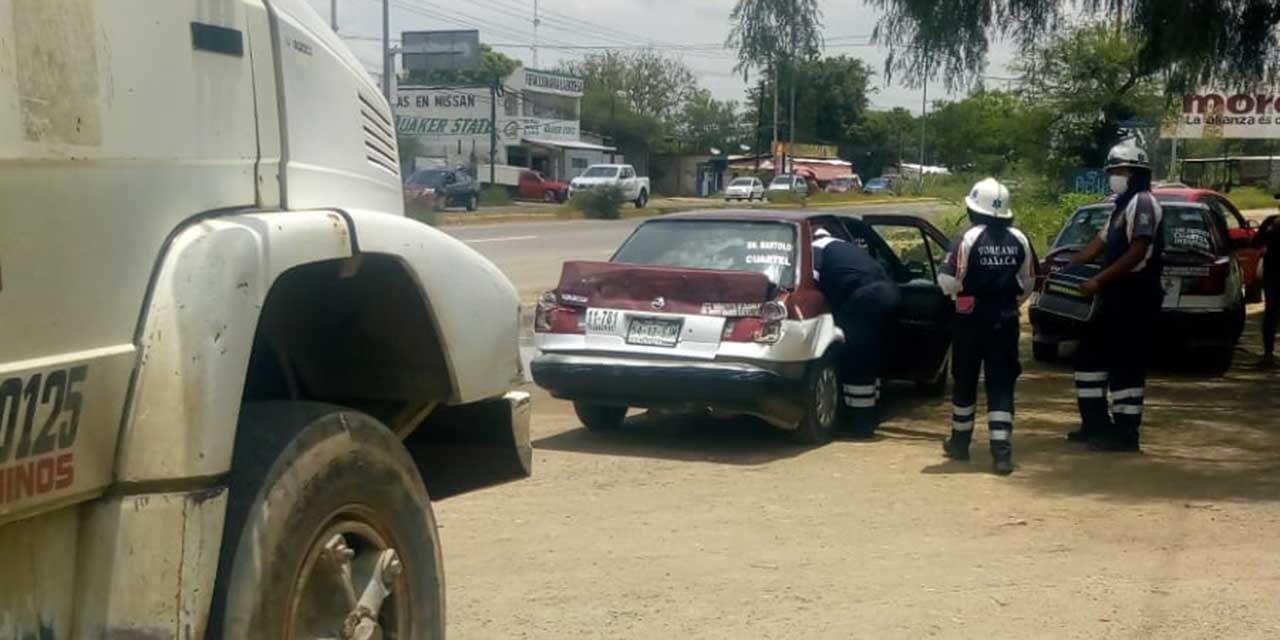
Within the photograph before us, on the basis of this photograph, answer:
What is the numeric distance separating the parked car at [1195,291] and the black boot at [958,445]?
11.9 ft

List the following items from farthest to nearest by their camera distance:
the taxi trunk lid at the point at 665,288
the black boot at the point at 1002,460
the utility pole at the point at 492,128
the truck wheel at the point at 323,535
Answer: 1. the utility pole at the point at 492,128
2. the taxi trunk lid at the point at 665,288
3. the black boot at the point at 1002,460
4. the truck wheel at the point at 323,535

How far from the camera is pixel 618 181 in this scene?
53.8 metres

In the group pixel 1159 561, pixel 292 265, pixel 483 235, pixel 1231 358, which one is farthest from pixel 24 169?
pixel 483 235

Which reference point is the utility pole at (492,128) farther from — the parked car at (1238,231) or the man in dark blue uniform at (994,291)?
the man in dark blue uniform at (994,291)

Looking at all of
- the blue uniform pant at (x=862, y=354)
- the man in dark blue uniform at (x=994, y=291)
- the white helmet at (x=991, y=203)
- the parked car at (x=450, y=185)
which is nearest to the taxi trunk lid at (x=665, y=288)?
the blue uniform pant at (x=862, y=354)

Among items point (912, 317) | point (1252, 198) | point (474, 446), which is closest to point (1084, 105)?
point (1252, 198)

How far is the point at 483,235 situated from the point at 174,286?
32.1m

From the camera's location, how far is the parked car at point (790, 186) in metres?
59.8

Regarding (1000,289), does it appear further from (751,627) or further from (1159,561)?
(751,627)

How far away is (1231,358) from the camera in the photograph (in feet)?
45.1

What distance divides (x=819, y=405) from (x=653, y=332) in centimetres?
117

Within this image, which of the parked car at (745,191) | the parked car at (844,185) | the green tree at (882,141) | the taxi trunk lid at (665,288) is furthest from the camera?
the green tree at (882,141)

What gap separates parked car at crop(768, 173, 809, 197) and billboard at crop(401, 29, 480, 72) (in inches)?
568

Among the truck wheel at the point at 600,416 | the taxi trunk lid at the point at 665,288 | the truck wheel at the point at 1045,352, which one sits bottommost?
the truck wheel at the point at 1045,352
